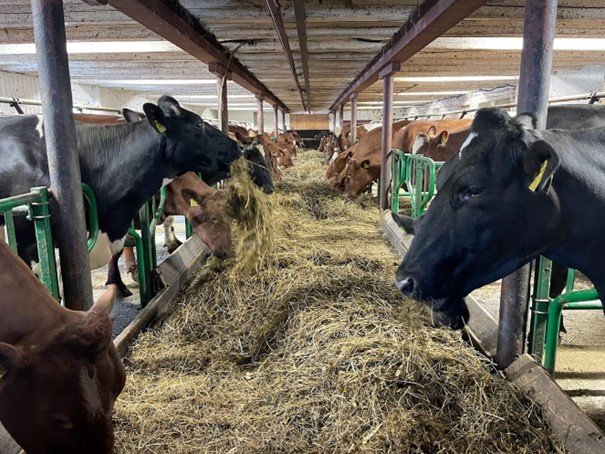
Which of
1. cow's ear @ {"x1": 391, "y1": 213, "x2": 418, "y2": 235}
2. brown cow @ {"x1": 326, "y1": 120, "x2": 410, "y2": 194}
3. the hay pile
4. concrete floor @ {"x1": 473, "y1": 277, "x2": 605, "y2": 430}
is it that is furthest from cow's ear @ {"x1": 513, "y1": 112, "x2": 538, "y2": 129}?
brown cow @ {"x1": 326, "y1": 120, "x2": 410, "y2": 194}

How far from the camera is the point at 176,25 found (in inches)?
161

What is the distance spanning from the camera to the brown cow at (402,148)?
8.40 meters

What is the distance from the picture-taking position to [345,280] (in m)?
3.89

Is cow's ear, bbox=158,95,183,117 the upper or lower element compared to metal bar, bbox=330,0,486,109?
lower

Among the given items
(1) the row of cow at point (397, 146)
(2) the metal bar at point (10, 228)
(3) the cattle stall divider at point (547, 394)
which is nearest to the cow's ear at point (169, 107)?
(2) the metal bar at point (10, 228)

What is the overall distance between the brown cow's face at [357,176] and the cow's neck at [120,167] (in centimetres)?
556

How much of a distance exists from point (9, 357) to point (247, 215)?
338 centimetres

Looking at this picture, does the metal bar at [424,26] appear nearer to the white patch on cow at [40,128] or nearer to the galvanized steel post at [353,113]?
the white patch on cow at [40,128]

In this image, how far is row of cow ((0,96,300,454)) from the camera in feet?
5.04

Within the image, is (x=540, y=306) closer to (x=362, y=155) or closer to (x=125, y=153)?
(x=125, y=153)

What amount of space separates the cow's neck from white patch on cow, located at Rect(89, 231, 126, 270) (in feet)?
0.16

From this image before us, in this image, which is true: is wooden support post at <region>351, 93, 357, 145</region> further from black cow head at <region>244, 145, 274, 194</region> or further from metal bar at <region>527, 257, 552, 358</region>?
metal bar at <region>527, 257, 552, 358</region>

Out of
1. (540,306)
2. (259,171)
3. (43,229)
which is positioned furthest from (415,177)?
(43,229)

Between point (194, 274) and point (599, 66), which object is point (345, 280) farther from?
point (599, 66)
